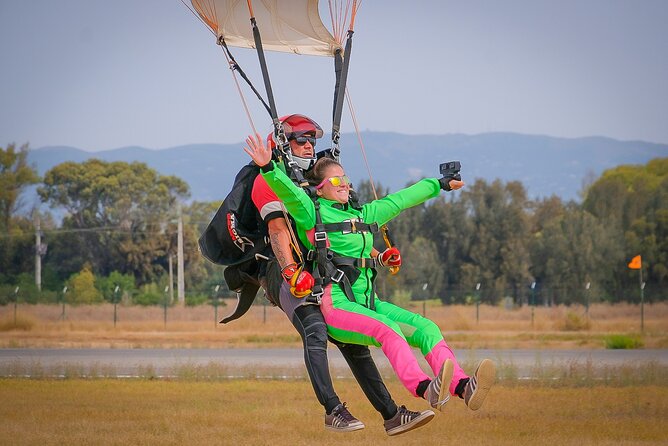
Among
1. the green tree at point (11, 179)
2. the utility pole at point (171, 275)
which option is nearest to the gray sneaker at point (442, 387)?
the utility pole at point (171, 275)

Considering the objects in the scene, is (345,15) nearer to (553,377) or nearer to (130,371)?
(553,377)

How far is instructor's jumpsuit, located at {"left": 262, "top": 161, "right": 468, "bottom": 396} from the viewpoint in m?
7.93

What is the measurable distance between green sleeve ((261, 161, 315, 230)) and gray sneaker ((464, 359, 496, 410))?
1.69 metres

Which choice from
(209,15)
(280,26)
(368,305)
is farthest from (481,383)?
(280,26)

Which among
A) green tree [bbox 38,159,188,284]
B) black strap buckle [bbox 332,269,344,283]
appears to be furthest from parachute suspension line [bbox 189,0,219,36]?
green tree [bbox 38,159,188,284]

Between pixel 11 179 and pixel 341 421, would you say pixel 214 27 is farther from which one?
pixel 11 179

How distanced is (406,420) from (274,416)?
9.28 m

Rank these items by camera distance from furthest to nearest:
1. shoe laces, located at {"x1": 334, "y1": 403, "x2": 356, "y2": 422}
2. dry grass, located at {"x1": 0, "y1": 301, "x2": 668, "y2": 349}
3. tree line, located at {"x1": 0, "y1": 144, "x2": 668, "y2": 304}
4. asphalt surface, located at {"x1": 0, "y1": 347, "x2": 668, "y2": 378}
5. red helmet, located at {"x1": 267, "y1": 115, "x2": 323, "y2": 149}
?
tree line, located at {"x1": 0, "y1": 144, "x2": 668, "y2": 304} < dry grass, located at {"x1": 0, "y1": 301, "x2": 668, "y2": 349} < asphalt surface, located at {"x1": 0, "y1": 347, "x2": 668, "y2": 378} < red helmet, located at {"x1": 267, "y1": 115, "x2": 323, "y2": 149} < shoe laces, located at {"x1": 334, "y1": 403, "x2": 356, "y2": 422}

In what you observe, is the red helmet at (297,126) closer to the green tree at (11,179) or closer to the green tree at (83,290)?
the green tree at (83,290)

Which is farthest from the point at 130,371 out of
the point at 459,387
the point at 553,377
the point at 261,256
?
the point at 459,387

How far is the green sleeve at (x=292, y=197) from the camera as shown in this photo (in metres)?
8.13

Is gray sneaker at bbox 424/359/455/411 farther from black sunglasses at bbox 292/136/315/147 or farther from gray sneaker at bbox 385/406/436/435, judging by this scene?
black sunglasses at bbox 292/136/315/147

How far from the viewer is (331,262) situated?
842 cm

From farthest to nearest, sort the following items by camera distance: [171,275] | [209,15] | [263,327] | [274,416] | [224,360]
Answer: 1. [171,275]
2. [263,327]
3. [224,360]
4. [274,416]
5. [209,15]
